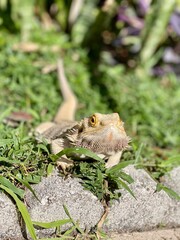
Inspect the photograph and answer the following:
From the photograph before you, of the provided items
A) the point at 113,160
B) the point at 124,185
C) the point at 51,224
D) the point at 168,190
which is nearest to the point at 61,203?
the point at 51,224

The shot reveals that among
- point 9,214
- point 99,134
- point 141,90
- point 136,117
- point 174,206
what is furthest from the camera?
point 141,90

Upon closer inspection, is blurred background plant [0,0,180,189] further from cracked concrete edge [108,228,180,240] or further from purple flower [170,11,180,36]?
cracked concrete edge [108,228,180,240]

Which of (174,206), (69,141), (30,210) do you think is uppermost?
(69,141)

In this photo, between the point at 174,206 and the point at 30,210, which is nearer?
the point at 30,210

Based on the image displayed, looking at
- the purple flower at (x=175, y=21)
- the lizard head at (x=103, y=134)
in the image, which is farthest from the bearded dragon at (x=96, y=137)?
the purple flower at (x=175, y=21)

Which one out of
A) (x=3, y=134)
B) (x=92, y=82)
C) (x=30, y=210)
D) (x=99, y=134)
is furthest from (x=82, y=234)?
(x=92, y=82)

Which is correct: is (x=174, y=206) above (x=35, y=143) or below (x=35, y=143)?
below

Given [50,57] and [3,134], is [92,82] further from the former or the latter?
[3,134]

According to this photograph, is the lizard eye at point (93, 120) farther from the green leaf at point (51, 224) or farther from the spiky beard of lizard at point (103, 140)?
the green leaf at point (51, 224)
